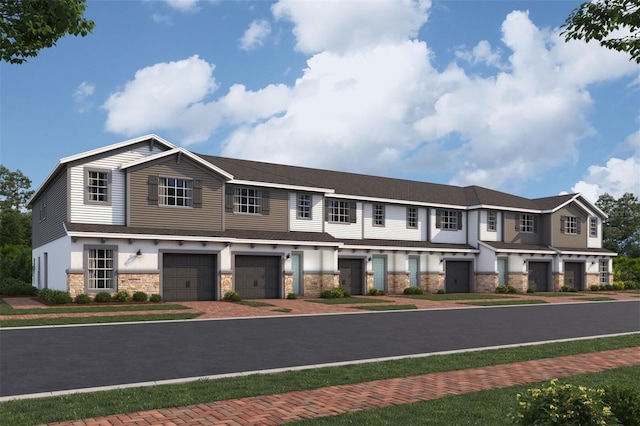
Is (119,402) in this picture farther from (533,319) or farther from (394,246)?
(394,246)

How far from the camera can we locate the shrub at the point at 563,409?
5.11 metres

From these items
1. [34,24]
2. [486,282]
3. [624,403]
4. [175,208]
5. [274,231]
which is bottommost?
[486,282]

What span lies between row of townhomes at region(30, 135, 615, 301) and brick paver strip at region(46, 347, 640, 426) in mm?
18633

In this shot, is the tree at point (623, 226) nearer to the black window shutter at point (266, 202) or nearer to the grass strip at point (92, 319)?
the black window shutter at point (266, 202)

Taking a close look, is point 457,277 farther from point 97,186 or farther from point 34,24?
point 34,24

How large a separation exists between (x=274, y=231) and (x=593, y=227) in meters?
30.3

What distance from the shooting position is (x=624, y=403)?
556 cm

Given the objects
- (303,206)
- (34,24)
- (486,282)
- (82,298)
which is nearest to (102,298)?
(82,298)

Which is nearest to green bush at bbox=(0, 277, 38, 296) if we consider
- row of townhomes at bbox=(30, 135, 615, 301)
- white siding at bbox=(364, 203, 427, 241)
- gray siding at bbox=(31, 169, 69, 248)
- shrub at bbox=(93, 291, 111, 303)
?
row of townhomes at bbox=(30, 135, 615, 301)

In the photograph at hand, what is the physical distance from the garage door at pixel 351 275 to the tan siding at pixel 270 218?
5.05 meters

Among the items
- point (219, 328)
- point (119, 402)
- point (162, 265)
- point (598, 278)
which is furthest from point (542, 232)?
point (119, 402)

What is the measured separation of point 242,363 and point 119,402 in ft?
11.5

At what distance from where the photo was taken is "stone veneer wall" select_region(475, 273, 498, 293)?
38.8 m

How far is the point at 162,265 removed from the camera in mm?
26281
